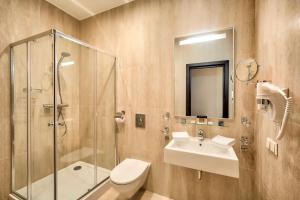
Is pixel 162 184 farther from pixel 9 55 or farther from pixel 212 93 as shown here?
pixel 9 55

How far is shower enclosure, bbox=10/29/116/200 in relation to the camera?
157 cm

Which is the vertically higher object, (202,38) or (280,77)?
(202,38)

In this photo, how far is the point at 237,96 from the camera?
1572 millimetres

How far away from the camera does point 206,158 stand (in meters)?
1.30

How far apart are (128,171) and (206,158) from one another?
1.00 m

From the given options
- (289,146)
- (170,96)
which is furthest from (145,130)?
(289,146)

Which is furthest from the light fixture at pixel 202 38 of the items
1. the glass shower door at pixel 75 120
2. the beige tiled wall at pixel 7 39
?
the beige tiled wall at pixel 7 39

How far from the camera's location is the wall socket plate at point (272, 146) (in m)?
1.04

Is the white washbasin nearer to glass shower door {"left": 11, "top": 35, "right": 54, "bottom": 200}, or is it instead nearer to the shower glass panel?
the shower glass panel

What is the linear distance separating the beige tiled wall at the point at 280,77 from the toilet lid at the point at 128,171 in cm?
125

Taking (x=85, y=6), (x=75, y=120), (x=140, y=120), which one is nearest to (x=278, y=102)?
(x=140, y=120)

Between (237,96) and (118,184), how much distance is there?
1.64 meters

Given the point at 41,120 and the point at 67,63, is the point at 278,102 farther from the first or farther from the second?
the point at 41,120

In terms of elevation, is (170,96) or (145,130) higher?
(170,96)
